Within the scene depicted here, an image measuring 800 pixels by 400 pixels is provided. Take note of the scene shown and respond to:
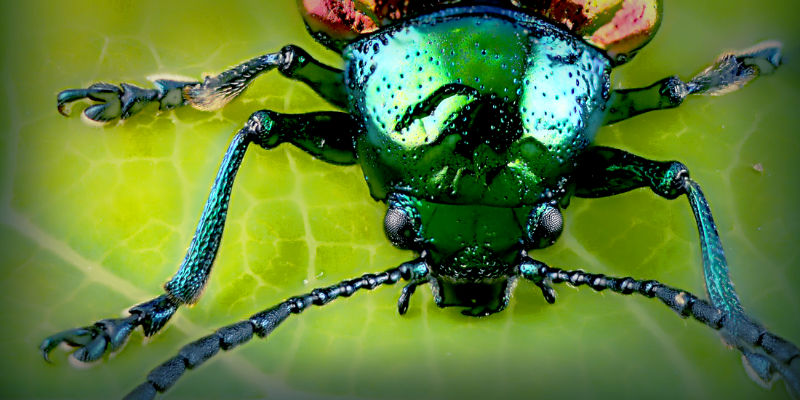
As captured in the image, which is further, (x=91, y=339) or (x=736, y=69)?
(x=736, y=69)

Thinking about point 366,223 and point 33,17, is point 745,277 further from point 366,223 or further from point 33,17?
point 33,17

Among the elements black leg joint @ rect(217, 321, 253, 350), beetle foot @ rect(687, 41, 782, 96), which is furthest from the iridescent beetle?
beetle foot @ rect(687, 41, 782, 96)

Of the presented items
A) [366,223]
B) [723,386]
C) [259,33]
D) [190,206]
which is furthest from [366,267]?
[723,386]

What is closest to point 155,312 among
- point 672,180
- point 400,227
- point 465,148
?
point 400,227

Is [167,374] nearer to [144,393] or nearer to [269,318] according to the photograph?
[144,393]

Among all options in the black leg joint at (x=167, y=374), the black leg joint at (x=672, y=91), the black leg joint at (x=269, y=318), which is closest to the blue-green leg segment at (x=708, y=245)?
the black leg joint at (x=672, y=91)

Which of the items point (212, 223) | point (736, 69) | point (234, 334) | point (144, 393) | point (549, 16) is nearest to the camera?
point (144, 393)
